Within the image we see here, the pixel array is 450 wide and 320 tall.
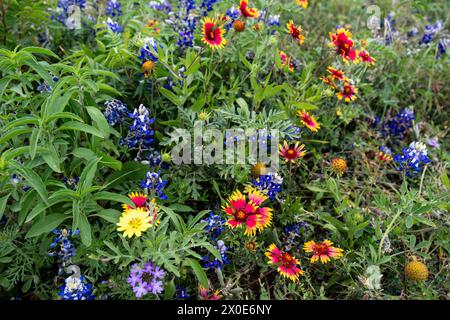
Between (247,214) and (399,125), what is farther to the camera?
(399,125)

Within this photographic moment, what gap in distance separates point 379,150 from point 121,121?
4.71 ft

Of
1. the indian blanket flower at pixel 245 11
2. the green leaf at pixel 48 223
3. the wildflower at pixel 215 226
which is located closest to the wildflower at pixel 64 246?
the green leaf at pixel 48 223

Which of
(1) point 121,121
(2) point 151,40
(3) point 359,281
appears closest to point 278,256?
(3) point 359,281

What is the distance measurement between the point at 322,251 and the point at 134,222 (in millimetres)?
805

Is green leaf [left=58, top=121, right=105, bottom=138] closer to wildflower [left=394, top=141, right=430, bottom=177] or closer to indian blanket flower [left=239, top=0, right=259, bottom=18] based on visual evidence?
indian blanket flower [left=239, top=0, right=259, bottom=18]

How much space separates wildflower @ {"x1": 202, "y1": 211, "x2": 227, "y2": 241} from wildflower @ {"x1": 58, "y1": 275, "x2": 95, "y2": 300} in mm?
529

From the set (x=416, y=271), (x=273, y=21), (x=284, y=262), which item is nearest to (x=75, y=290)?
(x=284, y=262)

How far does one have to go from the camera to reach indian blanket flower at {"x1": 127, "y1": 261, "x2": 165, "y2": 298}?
1.63 meters

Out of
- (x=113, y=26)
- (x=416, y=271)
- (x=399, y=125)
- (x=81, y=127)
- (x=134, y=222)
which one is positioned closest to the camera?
(x=134, y=222)

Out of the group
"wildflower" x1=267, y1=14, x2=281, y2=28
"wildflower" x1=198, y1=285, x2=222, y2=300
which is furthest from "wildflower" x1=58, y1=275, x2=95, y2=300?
"wildflower" x1=267, y1=14, x2=281, y2=28

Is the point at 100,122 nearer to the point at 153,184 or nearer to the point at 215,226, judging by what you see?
the point at 153,184

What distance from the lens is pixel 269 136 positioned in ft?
6.80

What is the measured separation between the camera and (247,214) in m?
1.85
